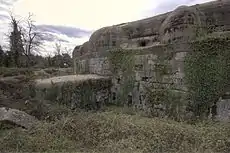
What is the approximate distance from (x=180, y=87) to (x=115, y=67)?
141 inches

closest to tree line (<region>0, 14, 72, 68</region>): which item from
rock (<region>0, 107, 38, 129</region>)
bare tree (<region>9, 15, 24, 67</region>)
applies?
bare tree (<region>9, 15, 24, 67</region>)

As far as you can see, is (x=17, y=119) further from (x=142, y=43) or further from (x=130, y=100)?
(x=142, y=43)

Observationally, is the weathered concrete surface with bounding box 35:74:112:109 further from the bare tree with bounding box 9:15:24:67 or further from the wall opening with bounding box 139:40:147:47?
the bare tree with bounding box 9:15:24:67

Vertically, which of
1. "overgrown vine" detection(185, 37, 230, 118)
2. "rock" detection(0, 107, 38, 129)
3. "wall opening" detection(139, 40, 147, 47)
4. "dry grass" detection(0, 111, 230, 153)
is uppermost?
"wall opening" detection(139, 40, 147, 47)

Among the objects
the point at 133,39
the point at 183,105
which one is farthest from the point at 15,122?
the point at 133,39

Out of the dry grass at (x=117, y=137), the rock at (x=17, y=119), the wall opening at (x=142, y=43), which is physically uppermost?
the wall opening at (x=142, y=43)

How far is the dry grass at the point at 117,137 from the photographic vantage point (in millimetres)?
5438

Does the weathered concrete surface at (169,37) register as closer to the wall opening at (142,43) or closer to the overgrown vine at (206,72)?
the wall opening at (142,43)

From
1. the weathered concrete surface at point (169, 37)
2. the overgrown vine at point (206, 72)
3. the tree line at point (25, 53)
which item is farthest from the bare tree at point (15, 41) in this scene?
the overgrown vine at point (206, 72)

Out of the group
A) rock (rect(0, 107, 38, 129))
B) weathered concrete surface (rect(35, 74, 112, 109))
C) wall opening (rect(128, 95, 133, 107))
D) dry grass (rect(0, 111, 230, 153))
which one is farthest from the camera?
weathered concrete surface (rect(35, 74, 112, 109))

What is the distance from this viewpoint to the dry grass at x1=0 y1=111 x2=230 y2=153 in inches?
214

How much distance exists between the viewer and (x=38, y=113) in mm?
8383

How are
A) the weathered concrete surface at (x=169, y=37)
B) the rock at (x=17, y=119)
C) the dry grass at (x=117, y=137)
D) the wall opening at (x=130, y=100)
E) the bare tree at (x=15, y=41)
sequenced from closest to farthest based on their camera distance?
the dry grass at (x=117, y=137) < the rock at (x=17, y=119) < the weathered concrete surface at (x=169, y=37) < the wall opening at (x=130, y=100) < the bare tree at (x=15, y=41)

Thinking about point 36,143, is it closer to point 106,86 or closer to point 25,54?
point 106,86
